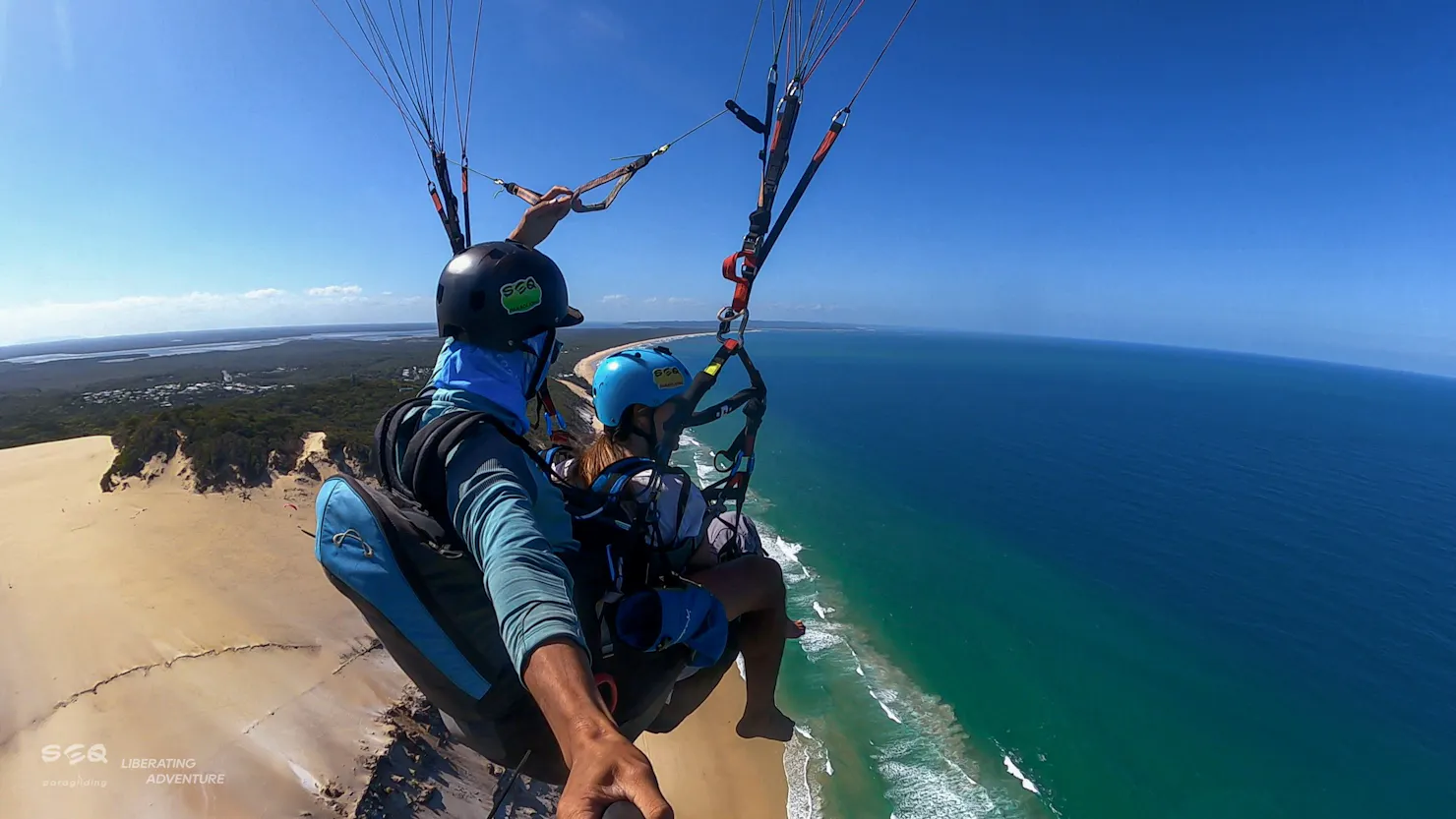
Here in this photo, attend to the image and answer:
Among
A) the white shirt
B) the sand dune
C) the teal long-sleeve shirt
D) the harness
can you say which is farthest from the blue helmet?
the sand dune

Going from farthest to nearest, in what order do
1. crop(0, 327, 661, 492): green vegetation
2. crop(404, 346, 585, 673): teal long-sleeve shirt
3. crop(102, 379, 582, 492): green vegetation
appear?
crop(0, 327, 661, 492): green vegetation
crop(102, 379, 582, 492): green vegetation
crop(404, 346, 585, 673): teal long-sleeve shirt

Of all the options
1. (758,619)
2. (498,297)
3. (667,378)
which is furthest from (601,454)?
(498,297)

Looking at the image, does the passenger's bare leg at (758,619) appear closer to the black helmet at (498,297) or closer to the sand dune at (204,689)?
the black helmet at (498,297)

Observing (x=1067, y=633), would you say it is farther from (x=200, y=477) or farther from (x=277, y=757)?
(x=200, y=477)

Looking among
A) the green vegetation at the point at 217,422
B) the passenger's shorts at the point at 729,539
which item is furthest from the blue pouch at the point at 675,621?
the green vegetation at the point at 217,422

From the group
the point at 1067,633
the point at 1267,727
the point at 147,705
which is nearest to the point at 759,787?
the point at 147,705

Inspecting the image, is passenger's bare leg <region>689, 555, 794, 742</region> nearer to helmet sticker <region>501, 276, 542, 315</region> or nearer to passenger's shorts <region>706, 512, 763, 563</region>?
passenger's shorts <region>706, 512, 763, 563</region>

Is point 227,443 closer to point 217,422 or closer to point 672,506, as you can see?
point 217,422
